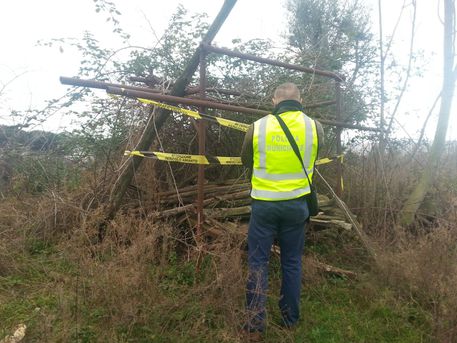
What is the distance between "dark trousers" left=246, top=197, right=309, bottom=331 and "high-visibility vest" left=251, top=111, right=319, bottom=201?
0.09 m

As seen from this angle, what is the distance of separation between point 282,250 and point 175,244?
1.51m

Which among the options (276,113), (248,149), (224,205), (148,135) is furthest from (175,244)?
(276,113)

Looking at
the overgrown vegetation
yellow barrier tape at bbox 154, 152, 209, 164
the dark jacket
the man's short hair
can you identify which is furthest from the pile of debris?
the man's short hair

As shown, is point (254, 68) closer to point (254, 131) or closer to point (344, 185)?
point (344, 185)

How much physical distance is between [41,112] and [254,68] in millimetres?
3188

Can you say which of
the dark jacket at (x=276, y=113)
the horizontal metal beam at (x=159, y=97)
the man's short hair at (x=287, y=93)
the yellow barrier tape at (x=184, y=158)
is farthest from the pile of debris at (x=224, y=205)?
the man's short hair at (x=287, y=93)

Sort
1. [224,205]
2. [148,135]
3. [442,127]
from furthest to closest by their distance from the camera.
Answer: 1. [442,127]
2. [224,205]
3. [148,135]

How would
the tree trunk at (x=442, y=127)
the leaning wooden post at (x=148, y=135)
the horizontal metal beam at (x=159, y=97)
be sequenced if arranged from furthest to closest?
the tree trunk at (x=442, y=127) < the leaning wooden post at (x=148, y=135) < the horizontal metal beam at (x=159, y=97)

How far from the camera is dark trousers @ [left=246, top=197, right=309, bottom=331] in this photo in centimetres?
297

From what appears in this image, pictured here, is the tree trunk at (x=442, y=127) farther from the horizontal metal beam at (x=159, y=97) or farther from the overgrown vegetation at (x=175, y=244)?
the horizontal metal beam at (x=159, y=97)

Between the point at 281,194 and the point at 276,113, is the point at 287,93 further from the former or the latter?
the point at 281,194

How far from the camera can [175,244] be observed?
427 centimetres

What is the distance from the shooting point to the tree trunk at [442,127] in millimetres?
5410

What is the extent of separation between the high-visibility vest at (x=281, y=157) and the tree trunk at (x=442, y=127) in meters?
3.02
